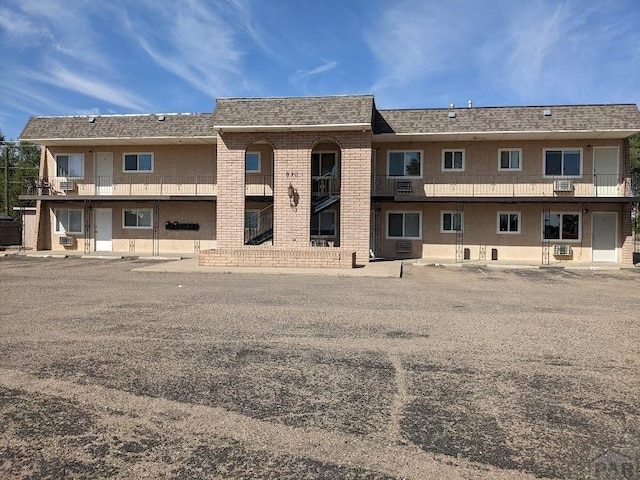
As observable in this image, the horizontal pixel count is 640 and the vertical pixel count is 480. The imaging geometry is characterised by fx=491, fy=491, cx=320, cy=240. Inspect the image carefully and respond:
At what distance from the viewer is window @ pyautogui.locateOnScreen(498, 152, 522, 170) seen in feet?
75.7

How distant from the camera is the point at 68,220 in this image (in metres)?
Result: 27.3

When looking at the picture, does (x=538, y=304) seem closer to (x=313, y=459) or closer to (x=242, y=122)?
(x=313, y=459)

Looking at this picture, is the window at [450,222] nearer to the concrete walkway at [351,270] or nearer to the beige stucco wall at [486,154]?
the concrete walkway at [351,270]

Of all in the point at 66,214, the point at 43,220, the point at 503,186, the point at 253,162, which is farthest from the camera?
the point at 66,214

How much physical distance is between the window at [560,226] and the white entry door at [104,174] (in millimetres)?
22267

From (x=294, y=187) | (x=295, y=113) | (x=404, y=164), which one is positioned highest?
(x=295, y=113)

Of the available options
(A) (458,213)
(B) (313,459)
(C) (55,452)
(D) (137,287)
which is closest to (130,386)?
(C) (55,452)

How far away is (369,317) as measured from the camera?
8656mm

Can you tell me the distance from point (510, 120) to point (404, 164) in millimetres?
5093

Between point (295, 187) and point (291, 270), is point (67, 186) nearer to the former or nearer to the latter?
point (295, 187)

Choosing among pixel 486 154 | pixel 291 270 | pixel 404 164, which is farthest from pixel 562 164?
pixel 291 270

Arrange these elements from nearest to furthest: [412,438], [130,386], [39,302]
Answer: [412,438]
[130,386]
[39,302]

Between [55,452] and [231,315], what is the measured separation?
5.15 meters

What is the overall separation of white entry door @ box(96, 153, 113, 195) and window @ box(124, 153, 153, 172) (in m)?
0.92
